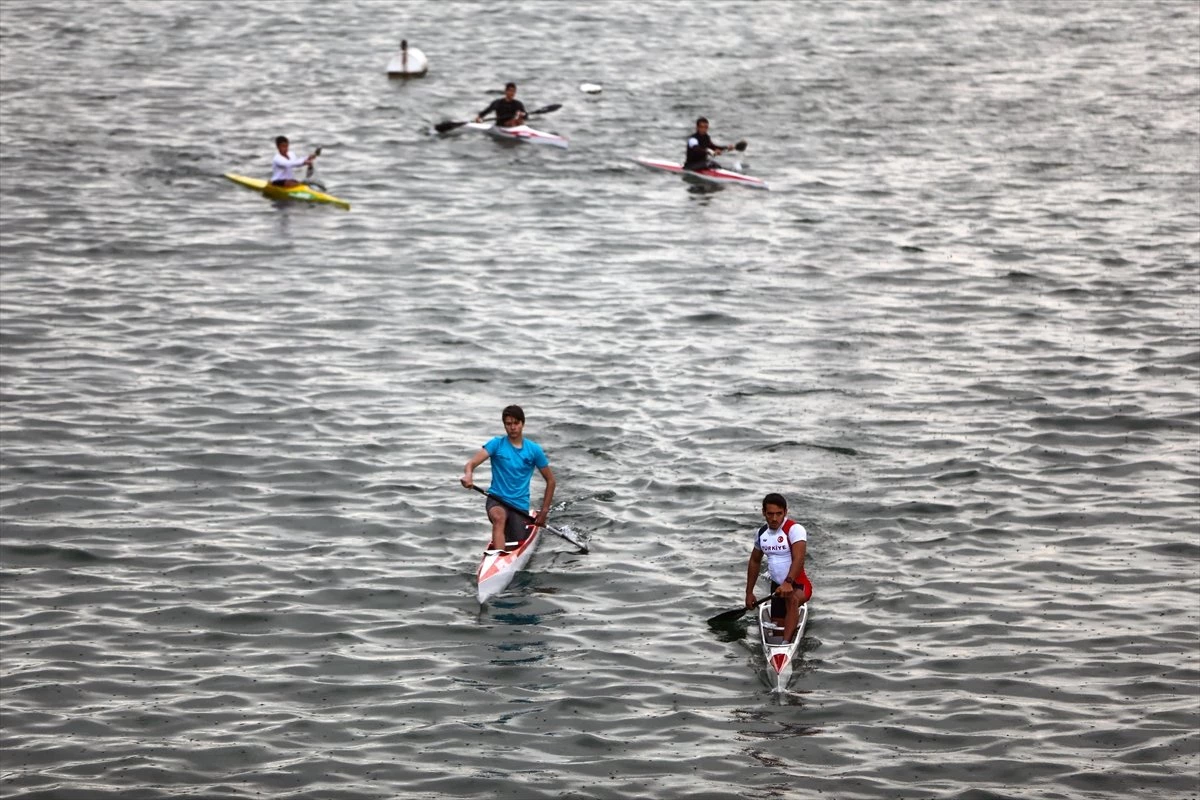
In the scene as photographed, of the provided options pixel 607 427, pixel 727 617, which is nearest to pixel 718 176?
pixel 607 427

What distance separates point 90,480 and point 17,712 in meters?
6.20

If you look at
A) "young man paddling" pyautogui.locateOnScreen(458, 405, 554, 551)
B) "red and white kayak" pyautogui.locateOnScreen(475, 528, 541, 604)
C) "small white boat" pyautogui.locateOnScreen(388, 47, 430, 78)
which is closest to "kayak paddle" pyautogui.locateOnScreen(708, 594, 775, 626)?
"red and white kayak" pyautogui.locateOnScreen(475, 528, 541, 604)

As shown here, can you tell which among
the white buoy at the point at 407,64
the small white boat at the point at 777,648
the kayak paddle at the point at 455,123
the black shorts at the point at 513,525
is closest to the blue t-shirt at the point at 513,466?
the black shorts at the point at 513,525

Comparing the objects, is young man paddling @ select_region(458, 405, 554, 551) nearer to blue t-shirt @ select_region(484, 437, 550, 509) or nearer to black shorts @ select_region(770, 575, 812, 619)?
blue t-shirt @ select_region(484, 437, 550, 509)

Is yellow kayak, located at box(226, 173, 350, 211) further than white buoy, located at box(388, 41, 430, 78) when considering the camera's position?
No

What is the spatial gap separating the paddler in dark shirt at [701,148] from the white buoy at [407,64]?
12.8m

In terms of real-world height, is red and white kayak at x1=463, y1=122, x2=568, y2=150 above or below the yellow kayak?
above

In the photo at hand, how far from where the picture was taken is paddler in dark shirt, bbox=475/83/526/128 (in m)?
40.2

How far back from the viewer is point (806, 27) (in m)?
51.6

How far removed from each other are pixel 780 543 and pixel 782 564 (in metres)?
Result: 0.29

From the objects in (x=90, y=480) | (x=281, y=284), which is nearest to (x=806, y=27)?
(x=281, y=284)

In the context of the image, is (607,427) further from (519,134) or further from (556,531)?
(519,134)

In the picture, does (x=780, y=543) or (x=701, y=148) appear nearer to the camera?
(x=780, y=543)

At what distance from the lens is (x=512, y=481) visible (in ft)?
61.4
